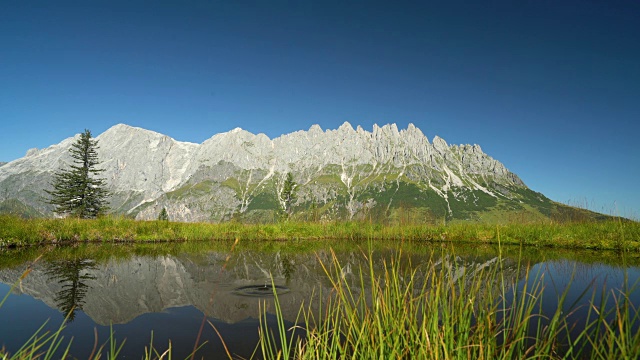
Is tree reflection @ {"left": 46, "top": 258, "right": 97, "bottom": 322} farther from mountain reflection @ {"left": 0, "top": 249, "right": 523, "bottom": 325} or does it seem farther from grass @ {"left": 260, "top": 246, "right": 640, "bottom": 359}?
grass @ {"left": 260, "top": 246, "right": 640, "bottom": 359}

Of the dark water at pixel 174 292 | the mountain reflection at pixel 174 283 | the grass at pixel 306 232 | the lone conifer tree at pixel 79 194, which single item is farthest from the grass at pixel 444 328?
the lone conifer tree at pixel 79 194

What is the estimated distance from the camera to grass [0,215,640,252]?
821 inches

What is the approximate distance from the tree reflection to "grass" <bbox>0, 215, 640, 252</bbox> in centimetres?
701

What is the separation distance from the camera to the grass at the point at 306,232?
68.4ft

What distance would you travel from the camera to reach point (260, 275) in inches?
522

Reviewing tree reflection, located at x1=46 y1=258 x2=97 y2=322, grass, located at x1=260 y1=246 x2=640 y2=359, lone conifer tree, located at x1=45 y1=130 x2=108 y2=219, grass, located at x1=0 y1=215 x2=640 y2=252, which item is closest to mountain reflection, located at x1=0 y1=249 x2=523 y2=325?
tree reflection, located at x1=46 y1=258 x2=97 y2=322

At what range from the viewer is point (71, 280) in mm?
11258

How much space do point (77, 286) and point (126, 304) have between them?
8.68 feet

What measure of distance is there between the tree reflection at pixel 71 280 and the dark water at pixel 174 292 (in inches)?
1.2

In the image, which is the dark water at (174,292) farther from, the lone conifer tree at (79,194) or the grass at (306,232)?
the lone conifer tree at (79,194)

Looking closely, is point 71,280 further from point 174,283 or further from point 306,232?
point 306,232

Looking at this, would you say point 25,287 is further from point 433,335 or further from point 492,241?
point 492,241

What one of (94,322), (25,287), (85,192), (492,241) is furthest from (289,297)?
(85,192)

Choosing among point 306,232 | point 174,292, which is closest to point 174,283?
point 174,292
